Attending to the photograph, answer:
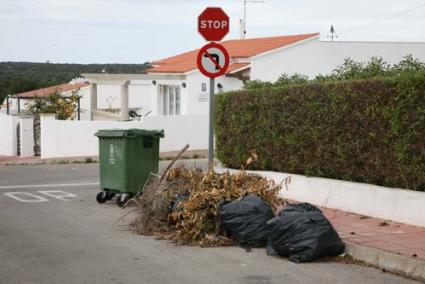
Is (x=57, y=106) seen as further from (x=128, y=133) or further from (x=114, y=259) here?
(x=114, y=259)

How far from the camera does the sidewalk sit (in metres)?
7.26

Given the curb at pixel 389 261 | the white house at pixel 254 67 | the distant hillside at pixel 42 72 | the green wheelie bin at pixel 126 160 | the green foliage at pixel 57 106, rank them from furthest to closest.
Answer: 1. the distant hillside at pixel 42 72
2. the white house at pixel 254 67
3. the green foliage at pixel 57 106
4. the green wheelie bin at pixel 126 160
5. the curb at pixel 389 261

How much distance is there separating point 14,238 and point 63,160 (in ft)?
52.1

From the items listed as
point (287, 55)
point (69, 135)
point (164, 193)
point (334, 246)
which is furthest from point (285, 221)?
point (287, 55)

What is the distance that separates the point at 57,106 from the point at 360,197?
2254 centimetres

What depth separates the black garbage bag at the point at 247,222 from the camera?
8539mm

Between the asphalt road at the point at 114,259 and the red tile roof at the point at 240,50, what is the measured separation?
20272mm

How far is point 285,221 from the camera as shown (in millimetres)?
7977

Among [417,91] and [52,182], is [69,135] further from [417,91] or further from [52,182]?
[417,91]

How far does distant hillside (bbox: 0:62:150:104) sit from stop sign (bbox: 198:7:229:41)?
58952mm

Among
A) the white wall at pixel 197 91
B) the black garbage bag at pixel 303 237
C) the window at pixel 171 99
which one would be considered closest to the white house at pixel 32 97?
the window at pixel 171 99

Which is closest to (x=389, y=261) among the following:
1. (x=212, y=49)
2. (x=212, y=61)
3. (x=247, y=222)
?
(x=247, y=222)

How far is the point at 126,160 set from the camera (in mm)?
12281

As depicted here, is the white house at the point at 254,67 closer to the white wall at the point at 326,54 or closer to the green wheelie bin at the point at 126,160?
the white wall at the point at 326,54
